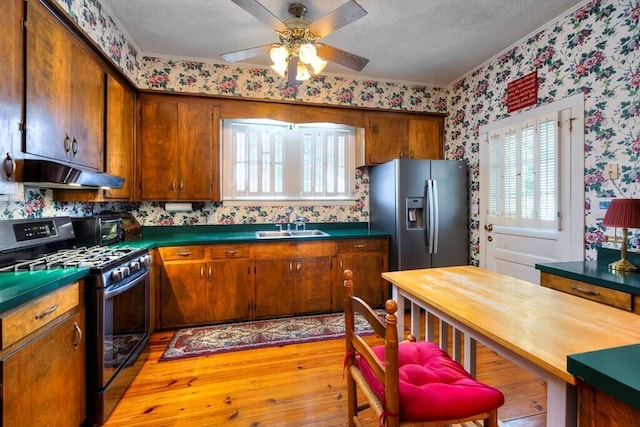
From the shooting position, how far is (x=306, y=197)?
3.68 m

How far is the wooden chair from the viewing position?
93 cm

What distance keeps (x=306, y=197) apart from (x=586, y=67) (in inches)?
109

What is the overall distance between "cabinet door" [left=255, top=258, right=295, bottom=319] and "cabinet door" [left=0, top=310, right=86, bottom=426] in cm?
153

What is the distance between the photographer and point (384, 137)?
11.8 feet

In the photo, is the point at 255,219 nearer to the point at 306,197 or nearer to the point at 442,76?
the point at 306,197

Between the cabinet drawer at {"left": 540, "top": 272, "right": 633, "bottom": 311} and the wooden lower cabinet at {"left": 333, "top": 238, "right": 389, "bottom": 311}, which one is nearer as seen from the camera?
the cabinet drawer at {"left": 540, "top": 272, "right": 633, "bottom": 311}

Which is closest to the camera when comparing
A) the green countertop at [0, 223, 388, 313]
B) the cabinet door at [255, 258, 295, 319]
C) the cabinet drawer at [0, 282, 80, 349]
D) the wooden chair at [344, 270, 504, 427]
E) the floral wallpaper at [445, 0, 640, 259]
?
the wooden chair at [344, 270, 504, 427]

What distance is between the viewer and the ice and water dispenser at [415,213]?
3.16 m

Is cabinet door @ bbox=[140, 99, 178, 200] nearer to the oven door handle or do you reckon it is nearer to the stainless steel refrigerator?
the oven door handle

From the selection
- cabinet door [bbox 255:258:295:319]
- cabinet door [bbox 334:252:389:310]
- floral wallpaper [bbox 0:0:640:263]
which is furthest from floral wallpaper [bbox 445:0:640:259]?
cabinet door [bbox 255:258:295:319]

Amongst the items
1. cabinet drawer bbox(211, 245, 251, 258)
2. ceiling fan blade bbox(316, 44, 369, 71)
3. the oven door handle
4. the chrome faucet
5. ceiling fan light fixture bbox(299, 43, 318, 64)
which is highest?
ceiling fan blade bbox(316, 44, 369, 71)

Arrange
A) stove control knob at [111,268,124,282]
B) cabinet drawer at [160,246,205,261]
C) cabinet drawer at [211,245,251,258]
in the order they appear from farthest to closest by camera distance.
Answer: cabinet drawer at [211,245,251,258] < cabinet drawer at [160,246,205,261] < stove control knob at [111,268,124,282]

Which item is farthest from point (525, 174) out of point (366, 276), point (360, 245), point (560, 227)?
point (366, 276)

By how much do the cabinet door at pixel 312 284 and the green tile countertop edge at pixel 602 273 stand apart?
183cm
